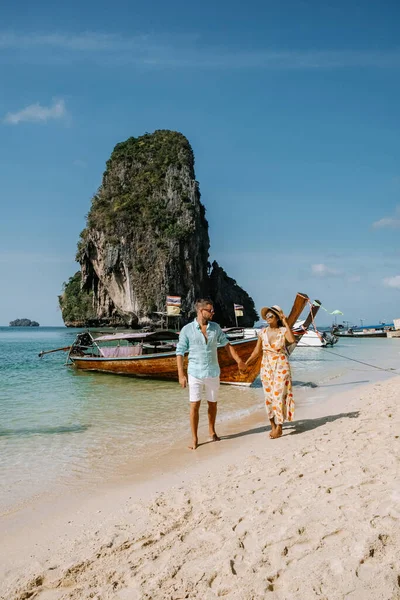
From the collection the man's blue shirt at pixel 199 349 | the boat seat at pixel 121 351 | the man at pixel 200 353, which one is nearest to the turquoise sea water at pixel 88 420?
the boat seat at pixel 121 351

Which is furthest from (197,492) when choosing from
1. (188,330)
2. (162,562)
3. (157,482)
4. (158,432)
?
(158,432)

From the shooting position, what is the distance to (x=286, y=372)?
530cm

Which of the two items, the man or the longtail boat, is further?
the longtail boat

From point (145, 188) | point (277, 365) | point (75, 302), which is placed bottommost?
point (277, 365)

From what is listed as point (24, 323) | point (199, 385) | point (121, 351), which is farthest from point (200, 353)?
point (24, 323)

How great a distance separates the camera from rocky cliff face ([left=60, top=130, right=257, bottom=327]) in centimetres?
6319

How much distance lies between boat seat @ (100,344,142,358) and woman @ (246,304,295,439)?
9.76m

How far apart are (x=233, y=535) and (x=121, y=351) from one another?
42.7 feet

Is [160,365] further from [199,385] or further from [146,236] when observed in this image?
[146,236]

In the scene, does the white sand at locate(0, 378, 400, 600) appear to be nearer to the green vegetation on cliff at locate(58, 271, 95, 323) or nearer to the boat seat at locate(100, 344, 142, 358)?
the boat seat at locate(100, 344, 142, 358)

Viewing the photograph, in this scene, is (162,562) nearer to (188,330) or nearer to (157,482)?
(157,482)

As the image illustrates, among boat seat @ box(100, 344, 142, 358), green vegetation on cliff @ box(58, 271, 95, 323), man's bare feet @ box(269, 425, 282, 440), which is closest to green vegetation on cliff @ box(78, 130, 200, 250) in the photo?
green vegetation on cliff @ box(58, 271, 95, 323)

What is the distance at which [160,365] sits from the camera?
12883mm

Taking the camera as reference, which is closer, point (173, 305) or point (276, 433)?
point (276, 433)
